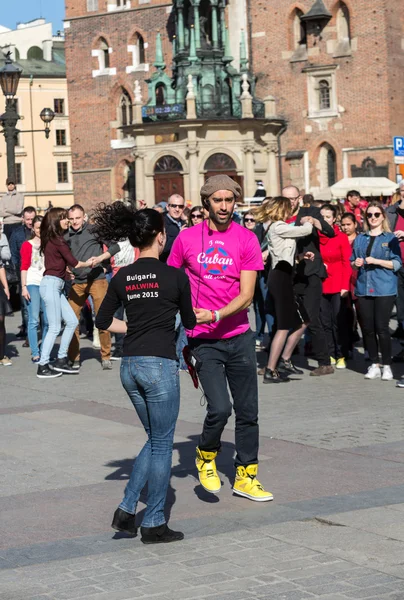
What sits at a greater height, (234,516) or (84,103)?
(84,103)

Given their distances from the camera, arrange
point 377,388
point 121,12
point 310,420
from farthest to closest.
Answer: point 121,12
point 377,388
point 310,420

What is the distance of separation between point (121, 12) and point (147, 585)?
53.0 meters

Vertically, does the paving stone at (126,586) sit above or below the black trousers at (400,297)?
below

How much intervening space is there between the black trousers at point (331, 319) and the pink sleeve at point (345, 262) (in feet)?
0.67

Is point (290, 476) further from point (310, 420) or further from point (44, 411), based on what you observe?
point (44, 411)

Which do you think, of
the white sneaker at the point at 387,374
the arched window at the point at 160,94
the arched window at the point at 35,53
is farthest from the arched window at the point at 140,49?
the white sneaker at the point at 387,374

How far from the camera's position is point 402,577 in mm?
5887

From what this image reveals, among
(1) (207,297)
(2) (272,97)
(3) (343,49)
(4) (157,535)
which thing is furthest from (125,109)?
(4) (157,535)

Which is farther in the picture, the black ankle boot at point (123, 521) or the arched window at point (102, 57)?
the arched window at point (102, 57)

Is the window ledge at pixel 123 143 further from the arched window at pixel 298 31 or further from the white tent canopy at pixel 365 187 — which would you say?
the white tent canopy at pixel 365 187

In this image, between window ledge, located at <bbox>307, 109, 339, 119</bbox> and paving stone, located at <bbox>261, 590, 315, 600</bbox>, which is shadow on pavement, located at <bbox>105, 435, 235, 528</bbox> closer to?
paving stone, located at <bbox>261, 590, 315, 600</bbox>

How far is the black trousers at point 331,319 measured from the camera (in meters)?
14.7

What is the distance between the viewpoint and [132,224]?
268 inches

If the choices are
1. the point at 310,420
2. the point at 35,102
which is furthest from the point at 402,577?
the point at 35,102
